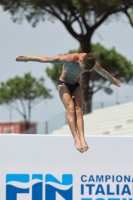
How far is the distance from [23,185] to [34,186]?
13 cm

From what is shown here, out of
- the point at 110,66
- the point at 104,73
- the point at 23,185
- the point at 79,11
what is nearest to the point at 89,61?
the point at 104,73

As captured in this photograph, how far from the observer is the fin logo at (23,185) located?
30.5 ft

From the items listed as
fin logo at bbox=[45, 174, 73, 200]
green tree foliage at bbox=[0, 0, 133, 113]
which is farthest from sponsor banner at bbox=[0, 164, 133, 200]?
green tree foliage at bbox=[0, 0, 133, 113]

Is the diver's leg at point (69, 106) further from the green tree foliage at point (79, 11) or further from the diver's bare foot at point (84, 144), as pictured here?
the green tree foliage at point (79, 11)

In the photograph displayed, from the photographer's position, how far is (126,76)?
4281cm

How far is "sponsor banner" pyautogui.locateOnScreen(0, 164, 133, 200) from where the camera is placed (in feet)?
30.5

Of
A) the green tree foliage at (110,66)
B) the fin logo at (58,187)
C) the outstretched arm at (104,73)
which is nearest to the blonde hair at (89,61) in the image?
the outstretched arm at (104,73)

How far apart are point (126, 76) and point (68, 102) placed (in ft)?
113

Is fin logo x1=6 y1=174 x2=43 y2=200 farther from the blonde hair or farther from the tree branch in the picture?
the tree branch

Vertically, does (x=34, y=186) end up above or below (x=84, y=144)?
below

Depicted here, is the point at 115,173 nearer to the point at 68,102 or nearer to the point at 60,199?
the point at 60,199

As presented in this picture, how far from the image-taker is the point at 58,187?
9.38 m

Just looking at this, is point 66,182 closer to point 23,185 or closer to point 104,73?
point 23,185

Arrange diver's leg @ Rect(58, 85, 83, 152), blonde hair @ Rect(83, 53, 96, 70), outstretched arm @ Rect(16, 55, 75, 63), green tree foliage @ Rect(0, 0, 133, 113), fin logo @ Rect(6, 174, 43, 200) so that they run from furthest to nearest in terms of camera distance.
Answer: green tree foliage @ Rect(0, 0, 133, 113) < fin logo @ Rect(6, 174, 43, 200) < diver's leg @ Rect(58, 85, 83, 152) < outstretched arm @ Rect(16, 55, 75, 63) < blonde hair @ Rect(83, 53, 96, 70)
